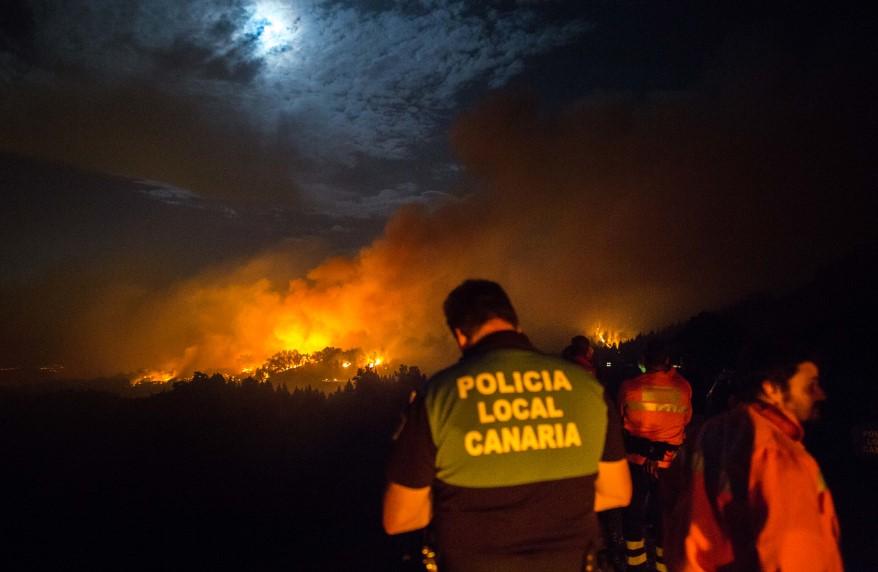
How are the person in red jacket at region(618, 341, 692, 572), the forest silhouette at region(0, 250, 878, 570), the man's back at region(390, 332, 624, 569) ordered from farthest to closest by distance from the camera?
the forest silhouette at region(0, 250, 878, 570) → the person in red jacket at region(618, 341, 692, 572) → the man's back at region(390, 332, 624, 569)

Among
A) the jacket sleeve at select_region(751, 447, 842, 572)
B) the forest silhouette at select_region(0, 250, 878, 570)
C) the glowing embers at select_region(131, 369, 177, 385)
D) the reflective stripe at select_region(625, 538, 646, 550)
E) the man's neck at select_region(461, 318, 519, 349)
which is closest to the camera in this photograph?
the jacket sleeve at select_region(751, 447, 842, 572)

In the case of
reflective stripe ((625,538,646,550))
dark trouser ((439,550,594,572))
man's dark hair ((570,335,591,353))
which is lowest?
reflective stripe ((625,538,646,550))

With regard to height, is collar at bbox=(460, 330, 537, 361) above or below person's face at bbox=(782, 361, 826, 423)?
above

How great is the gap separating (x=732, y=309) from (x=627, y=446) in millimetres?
31324

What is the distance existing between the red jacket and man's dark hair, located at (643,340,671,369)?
10.9ft

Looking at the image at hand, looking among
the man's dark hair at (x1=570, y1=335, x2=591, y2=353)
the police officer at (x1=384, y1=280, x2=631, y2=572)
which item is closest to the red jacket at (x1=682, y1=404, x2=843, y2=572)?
the police officer at (x1=384, y1=280, x2=631, y2=572)

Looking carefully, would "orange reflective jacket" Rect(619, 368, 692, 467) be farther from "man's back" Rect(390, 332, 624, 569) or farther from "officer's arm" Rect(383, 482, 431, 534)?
"officer's arm" Rect(383, 482, 431, 534)

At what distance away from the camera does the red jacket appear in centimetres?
170

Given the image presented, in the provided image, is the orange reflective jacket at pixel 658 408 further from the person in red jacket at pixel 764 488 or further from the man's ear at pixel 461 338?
the man's ear at pixel 461 338

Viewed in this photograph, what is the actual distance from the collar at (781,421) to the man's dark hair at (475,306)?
41.7 inches

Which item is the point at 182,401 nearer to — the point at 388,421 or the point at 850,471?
the point at 388,421

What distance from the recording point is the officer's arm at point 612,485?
2211 millimetres

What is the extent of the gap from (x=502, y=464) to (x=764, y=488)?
93cm

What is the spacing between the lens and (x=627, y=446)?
5441 mm
